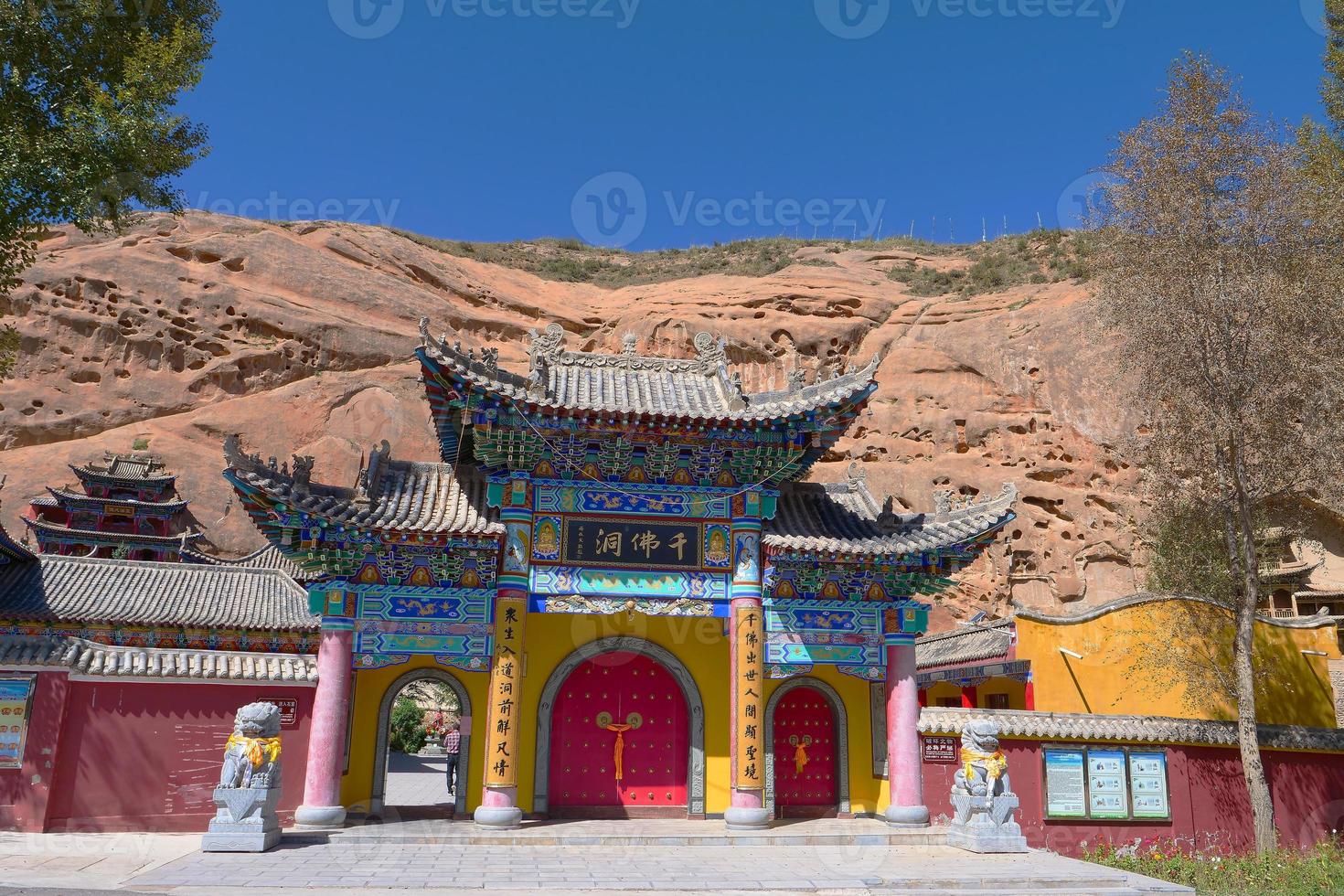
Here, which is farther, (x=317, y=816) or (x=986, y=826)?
(x=317, y=816)

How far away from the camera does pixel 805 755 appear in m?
12.8

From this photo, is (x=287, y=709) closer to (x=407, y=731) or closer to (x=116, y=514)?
(x=407, y=731)

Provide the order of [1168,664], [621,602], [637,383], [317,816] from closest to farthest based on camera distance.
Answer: [317,816] → [621,602] → [637,383] → [1168,664]

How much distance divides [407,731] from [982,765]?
2699 centimetres

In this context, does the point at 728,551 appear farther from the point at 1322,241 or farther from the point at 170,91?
the point at 1322,241

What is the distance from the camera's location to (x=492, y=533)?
36.6 feet

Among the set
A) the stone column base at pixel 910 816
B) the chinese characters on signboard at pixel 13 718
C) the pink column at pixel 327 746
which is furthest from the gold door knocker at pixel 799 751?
the chinese characters on signboard at pixel 13 718

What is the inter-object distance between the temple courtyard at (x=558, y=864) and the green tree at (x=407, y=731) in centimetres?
2306

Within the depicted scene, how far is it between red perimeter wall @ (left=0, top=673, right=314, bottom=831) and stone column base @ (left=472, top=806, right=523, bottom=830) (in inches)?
103

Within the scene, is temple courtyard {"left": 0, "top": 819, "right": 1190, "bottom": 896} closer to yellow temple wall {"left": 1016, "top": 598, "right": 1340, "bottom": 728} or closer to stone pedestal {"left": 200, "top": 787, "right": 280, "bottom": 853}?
stone pedestal {"left": 200, "top": 787, "right": 280, "bottom": 853}

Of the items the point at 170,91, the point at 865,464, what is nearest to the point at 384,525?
the point at 170,91

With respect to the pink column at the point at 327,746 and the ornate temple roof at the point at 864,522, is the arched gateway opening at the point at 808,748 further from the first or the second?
the pink column at the point at 327,746

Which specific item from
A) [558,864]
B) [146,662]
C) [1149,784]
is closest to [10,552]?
[146,662]

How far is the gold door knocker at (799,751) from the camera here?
1277 cm
